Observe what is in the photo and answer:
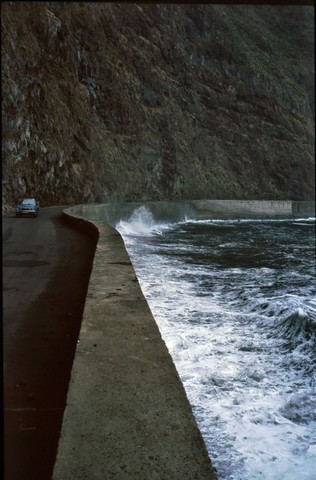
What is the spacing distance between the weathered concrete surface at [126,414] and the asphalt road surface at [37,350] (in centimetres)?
33

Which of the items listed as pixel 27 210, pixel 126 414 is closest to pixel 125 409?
pixel 126 414

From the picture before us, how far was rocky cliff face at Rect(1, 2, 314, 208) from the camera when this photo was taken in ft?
145

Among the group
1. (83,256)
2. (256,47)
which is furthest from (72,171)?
(256,47)

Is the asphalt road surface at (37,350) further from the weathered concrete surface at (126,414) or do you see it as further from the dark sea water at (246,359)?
the dark sea water at (246,359)

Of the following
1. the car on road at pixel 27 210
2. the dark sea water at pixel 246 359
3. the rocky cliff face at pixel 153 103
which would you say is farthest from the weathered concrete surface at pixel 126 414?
the rocky cliff face at pixel 153 103

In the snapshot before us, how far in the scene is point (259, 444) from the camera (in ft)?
13.4

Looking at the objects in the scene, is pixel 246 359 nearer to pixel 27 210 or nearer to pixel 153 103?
pixel 27 210

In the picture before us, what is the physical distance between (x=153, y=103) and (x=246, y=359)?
6175 centimetres

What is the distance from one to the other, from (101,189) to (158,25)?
3559cm

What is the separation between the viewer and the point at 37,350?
491cm

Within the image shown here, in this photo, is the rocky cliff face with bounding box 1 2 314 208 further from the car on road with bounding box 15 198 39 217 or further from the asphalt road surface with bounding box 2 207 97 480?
the asphalt road surface with bounding box 2 207 97 480

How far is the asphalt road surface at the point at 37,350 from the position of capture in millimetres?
3078

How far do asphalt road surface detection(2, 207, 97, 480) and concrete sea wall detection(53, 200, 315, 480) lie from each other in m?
0.33

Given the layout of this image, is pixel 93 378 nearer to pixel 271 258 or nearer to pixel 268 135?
pixel 271 258
